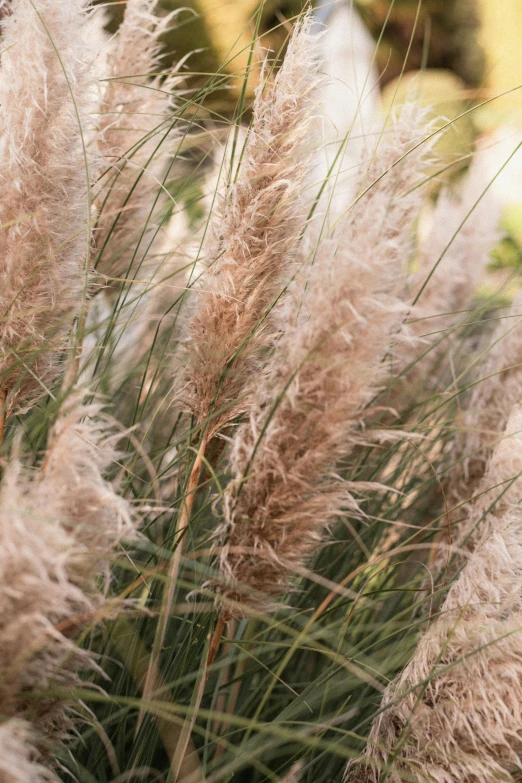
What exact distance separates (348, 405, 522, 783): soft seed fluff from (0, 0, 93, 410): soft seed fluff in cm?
63

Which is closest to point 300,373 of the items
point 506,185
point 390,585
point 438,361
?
point 390,585

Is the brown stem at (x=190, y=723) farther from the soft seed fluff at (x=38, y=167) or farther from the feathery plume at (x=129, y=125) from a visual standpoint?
the feathery plume at (x=129, y=125)

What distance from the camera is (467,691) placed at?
0.79 meters

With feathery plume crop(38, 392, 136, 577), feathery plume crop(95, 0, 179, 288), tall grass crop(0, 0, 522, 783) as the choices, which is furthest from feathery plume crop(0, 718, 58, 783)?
feathery plume crop(95, 0, 179, 288)

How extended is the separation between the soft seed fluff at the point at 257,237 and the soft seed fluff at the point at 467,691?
393 millimetres

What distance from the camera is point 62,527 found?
24.5 inches

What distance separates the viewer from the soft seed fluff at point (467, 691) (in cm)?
77

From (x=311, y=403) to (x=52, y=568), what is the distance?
0.31 m

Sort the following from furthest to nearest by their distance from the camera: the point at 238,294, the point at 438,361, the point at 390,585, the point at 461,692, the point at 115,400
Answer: the point at 438,361 → the point at 115,400 → the point at 390,585 → the point at 238,294 → the point at 461,692

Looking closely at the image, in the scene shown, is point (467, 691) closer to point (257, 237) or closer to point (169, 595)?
point (169, 595)

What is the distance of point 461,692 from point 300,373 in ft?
1.45

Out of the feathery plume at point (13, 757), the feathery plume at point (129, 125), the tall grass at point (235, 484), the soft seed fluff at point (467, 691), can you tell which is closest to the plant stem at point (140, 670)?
the tall grass at point (235, 484)

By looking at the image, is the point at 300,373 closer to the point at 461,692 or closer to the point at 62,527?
the point at 62,527

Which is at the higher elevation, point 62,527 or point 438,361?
point 62,527
